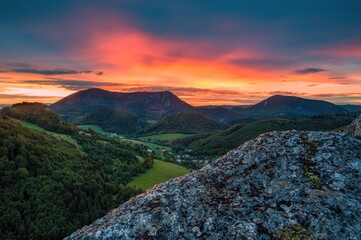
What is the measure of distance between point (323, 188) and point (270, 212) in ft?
6.06

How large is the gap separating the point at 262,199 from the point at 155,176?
491ft

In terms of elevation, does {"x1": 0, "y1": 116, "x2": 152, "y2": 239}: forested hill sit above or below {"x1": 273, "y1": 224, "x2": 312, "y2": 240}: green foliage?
below

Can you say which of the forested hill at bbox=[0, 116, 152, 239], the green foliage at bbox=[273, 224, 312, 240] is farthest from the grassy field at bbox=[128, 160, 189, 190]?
the green foliage at bbox=[273, 224, 312, 240]

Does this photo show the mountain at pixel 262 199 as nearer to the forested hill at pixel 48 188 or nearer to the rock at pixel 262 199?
the rock at pixel 262 199

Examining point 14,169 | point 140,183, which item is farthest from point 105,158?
point 14,169

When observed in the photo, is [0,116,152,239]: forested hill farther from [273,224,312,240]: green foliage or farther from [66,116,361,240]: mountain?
[273,224,312,240]: green foliage

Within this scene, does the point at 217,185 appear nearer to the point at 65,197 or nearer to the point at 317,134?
the point at 317,134

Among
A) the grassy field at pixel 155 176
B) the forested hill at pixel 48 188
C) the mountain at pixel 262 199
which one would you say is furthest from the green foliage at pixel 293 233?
the grassy field at pixel 155 176

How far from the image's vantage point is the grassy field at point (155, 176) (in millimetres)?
140875

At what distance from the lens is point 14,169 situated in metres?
120

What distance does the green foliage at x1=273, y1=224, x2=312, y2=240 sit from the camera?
22.4 ft

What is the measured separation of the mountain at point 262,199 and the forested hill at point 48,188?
92410 mm

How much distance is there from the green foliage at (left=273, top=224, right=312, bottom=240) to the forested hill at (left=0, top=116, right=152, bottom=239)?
3723 inches

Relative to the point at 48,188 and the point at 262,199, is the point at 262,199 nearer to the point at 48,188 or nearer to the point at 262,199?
the point at 262,199
